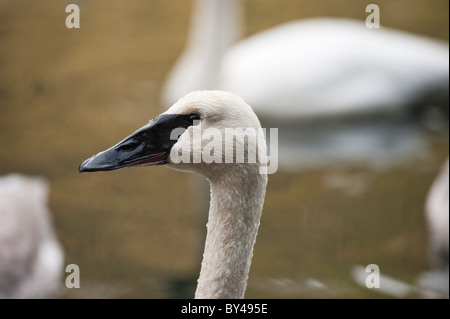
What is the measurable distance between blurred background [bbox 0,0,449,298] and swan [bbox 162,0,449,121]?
1.54 ft

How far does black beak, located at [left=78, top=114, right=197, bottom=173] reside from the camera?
2189 millimetres

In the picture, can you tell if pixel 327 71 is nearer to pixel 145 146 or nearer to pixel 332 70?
pixel 332 70

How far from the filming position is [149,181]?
16.4 ft

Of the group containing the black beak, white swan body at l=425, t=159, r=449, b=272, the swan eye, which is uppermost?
white swan body at l=425, t=159, r=449, b=272

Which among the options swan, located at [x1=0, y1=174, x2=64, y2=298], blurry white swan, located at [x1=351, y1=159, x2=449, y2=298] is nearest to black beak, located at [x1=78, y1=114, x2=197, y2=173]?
swan, located at [x1=0, y1=174, x2=64, y2=298]

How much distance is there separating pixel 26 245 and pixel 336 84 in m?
2.84

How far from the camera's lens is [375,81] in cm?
597

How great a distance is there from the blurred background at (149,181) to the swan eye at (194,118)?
2.03 m

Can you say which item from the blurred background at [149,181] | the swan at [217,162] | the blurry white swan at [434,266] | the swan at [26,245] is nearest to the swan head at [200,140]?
the swan at [217,162]

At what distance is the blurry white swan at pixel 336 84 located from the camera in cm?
562

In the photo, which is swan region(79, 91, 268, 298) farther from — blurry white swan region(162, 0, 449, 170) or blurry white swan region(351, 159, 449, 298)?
blurry white swan region(162, 0, 449, 170)

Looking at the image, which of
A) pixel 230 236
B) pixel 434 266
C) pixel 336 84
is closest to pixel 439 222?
pixel 434 266
